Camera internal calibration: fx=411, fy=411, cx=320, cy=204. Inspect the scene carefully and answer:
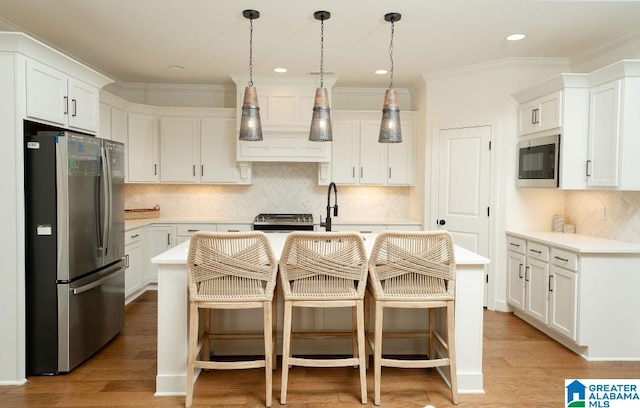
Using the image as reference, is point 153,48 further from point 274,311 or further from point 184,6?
point 274,311

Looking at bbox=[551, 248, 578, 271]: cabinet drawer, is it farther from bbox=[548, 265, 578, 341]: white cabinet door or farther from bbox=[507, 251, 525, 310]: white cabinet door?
bbox=[507, 251, 525, 310]: white cabinet door

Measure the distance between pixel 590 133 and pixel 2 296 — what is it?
14.9 feet

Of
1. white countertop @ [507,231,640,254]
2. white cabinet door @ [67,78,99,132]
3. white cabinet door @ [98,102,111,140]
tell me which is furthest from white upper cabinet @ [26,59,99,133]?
white countertop @ [507,231,640,254]

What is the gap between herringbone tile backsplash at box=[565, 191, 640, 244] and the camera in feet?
10.9

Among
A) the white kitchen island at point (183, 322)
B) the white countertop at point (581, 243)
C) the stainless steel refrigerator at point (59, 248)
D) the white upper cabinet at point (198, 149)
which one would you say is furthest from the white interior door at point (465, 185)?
the stainless steel refrigerator at point (59, 248)

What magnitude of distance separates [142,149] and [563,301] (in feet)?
15.5

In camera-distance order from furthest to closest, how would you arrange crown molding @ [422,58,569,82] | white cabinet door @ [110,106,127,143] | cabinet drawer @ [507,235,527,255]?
white cabinet door @ [110,106,127,143]
crown molding @ [422,58,569,82]
cabinet drawer @ [507,235,527,255]

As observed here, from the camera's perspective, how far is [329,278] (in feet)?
7.98

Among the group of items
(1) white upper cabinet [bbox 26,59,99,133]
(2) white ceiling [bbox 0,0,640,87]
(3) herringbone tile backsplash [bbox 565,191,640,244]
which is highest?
(2) white ceiling [bbox 0,0,640,87]

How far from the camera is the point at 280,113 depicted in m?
4.98

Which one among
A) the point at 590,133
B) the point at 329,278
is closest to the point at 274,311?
the point at 329,278

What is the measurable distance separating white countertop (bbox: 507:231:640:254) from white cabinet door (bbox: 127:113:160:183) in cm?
424

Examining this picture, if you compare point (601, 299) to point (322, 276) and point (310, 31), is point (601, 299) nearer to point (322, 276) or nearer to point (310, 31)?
point (322, 276)

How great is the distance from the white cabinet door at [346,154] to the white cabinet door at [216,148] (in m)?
1.26
